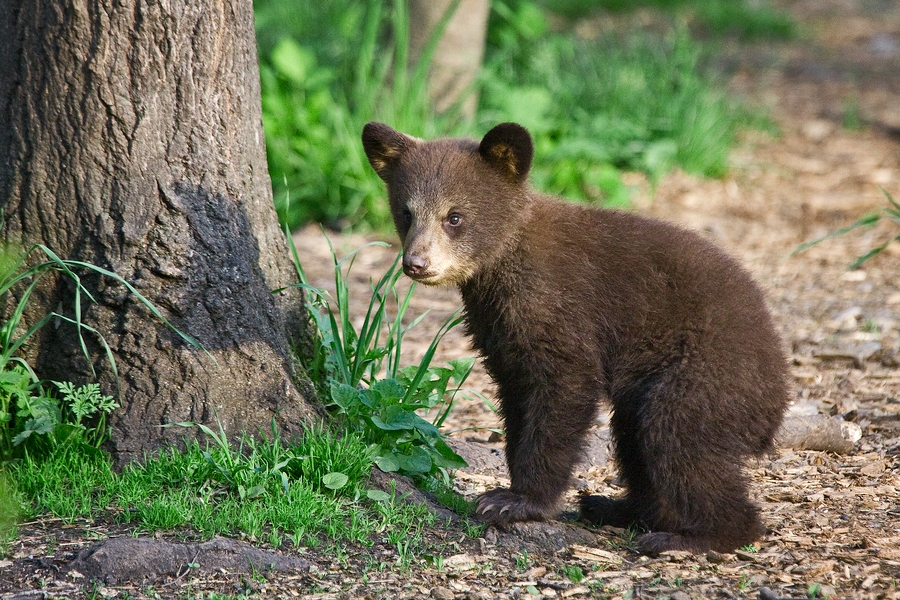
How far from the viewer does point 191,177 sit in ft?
13.0

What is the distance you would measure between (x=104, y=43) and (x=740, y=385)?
2.93 metres

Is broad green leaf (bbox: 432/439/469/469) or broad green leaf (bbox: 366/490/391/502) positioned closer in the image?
broad green leaf (bbox: 366/490/391/502)

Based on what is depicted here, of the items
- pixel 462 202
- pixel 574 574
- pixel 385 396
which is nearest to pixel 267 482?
pixel 385 396

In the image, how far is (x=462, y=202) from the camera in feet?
13.7

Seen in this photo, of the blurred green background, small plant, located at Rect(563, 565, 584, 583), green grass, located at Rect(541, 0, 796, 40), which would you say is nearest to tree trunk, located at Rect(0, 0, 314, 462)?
small plant, located at Rect(563, 565, 584, 583)

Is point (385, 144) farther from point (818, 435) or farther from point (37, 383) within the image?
→ point (818, 435)

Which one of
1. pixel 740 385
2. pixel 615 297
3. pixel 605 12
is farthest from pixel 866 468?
pixel 605 12

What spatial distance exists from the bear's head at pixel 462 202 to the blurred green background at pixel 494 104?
3785mm

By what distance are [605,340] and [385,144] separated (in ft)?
4.57

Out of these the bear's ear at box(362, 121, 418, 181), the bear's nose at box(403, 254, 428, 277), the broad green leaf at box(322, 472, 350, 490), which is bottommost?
the broad green leaf at box(322, 472, 350, 490)

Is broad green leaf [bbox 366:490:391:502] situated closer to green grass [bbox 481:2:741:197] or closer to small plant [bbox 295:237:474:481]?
small plant [bbox 295:237:474:481]

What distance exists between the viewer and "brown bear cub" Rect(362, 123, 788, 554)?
12.5 ft

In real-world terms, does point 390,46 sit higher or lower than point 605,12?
lower

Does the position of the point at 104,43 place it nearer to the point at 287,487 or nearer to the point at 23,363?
the point at 23,363
